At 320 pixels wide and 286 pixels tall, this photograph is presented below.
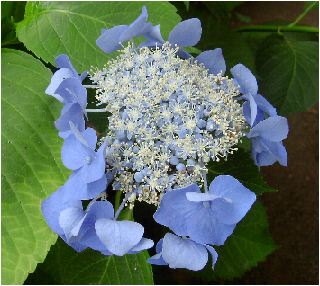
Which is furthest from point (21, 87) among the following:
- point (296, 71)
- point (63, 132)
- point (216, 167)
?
point (296, 71)

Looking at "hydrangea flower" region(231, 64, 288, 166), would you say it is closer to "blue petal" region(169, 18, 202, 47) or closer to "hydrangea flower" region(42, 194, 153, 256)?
"blue petal" region(169, 18, 202, 47)

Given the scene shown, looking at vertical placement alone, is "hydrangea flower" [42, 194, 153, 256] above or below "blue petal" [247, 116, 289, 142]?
below

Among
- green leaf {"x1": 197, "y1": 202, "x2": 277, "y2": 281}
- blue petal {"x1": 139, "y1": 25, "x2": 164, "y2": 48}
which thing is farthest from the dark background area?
blue petal {"x1": 139, "y1": 25, "x2": 164, "y2": 48}

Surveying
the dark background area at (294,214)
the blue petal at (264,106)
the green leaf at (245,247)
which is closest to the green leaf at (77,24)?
the blue petal at (264,106)

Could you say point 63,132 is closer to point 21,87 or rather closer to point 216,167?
point 21,87

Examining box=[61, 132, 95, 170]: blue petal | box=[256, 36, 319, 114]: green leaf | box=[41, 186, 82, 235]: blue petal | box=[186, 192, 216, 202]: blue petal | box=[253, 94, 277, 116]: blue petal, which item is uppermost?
box=[253, 94, 277, 116]: blue petal

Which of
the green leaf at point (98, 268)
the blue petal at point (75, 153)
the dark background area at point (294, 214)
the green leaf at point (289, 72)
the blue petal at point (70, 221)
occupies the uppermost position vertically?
the blue petal at point (75, 153)

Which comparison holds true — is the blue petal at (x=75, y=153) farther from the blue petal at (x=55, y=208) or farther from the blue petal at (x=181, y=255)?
the blue petal at (x=181, y=255)
